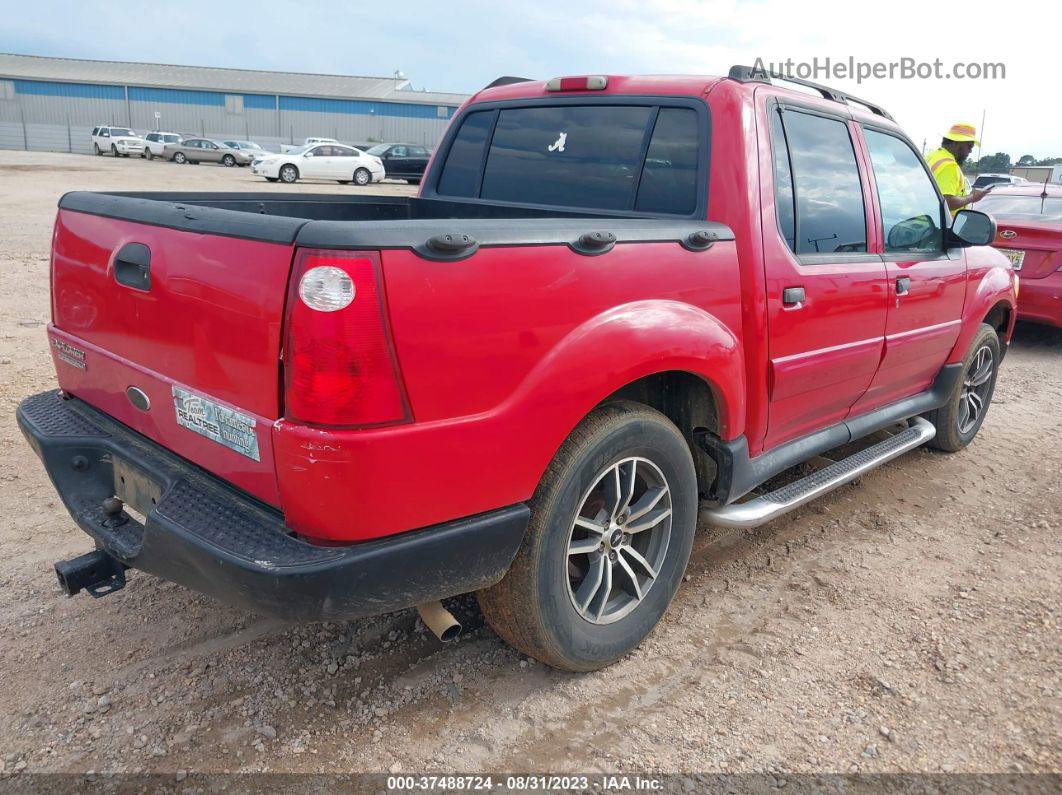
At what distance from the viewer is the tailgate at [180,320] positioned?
2.01m

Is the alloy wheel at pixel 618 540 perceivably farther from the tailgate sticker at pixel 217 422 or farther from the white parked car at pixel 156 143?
the white parked car at pixel 156 143

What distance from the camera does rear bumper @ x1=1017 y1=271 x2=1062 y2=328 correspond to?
7.82 meters

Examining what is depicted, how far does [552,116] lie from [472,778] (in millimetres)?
2676

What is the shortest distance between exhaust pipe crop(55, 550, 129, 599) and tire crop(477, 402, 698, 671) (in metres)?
1.19

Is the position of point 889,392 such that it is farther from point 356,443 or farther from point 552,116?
point 356,443

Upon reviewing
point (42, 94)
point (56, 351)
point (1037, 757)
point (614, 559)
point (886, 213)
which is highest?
point (42, 94)

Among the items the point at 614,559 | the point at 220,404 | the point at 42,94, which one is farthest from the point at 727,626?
the point at 42,94

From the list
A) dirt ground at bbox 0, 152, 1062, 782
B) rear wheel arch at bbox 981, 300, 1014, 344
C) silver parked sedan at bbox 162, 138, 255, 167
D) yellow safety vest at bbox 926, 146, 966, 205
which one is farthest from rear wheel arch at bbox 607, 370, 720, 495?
silver parked sedan at bbox 162, 138, 255, 167

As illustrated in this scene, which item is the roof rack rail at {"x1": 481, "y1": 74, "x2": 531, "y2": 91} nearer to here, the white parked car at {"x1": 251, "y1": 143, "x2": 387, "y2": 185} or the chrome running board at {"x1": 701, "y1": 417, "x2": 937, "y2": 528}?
the chrome running board at {"x1": 701, "y1": 417, "x2": 937, "y2": 528}

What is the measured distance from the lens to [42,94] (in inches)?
2008

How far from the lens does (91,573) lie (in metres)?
2.51

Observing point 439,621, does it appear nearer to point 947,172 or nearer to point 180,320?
point 180,320

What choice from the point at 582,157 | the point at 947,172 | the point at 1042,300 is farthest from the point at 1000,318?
the point at 582,157

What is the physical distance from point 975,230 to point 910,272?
70cm
